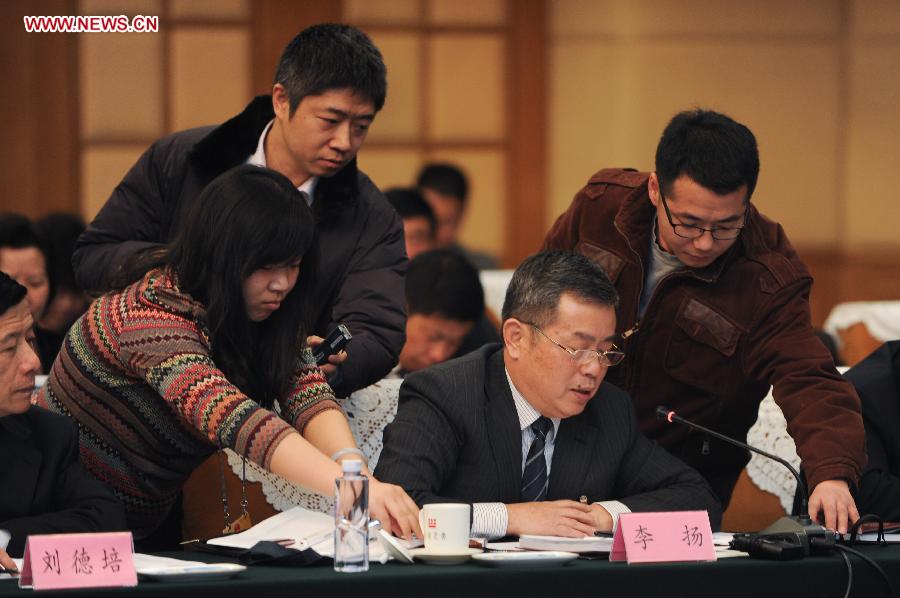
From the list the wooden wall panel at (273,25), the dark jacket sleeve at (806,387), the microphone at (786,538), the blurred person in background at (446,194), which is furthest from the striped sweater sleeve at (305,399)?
the wooden wall panel at (273,25)

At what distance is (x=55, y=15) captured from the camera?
5078mm

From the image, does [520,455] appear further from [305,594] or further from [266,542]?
[305,594]

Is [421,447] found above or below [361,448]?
above

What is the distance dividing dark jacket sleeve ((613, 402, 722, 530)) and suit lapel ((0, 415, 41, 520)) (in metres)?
0.94

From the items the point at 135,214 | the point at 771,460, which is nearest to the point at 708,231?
the point at 771,460

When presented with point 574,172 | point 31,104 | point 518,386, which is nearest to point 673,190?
point 518,386

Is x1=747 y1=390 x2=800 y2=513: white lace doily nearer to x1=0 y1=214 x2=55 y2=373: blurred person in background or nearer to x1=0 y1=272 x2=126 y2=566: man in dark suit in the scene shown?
x1=0 y1=272 x2=126 y2=566: man in dark suit

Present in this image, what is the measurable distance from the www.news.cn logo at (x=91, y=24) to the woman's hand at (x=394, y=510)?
3.64 m

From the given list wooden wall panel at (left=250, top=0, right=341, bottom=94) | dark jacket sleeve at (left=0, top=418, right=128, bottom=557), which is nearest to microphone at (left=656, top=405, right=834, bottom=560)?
dark jacket sleeve at (left=0, top=418, right=128, bottom=557)

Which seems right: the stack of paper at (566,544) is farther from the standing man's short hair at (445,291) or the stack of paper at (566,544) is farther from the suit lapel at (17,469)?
the standing man's short hair at (445,291)

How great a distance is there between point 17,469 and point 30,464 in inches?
0.8

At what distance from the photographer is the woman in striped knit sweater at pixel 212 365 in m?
1.85

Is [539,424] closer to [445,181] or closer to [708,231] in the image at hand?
[708,231]

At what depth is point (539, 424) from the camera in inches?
88.4
